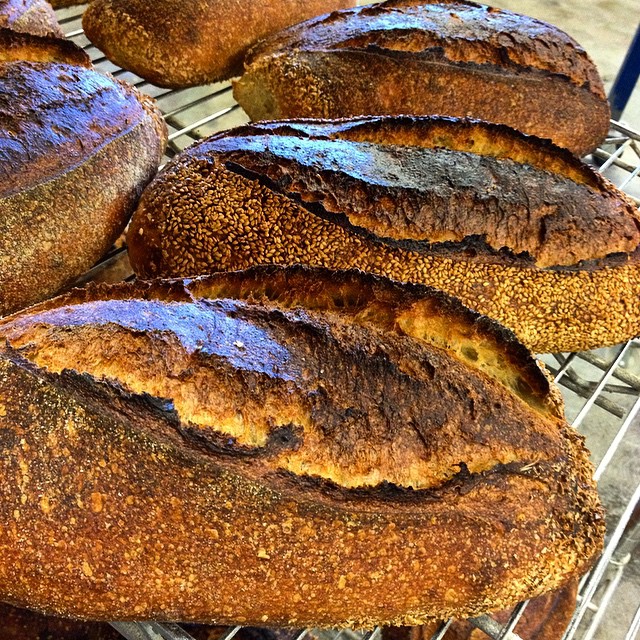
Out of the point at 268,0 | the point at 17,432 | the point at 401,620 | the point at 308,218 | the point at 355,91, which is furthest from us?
the point at 268,0

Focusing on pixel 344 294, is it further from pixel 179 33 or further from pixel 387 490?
pixel 179 33

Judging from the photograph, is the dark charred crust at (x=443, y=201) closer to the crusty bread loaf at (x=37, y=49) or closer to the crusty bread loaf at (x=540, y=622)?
the crusty bread loaf at (x=37, y=49)

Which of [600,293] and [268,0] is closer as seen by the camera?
[600,293]

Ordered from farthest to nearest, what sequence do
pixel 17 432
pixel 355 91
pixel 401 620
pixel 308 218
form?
pixel 355 91 → pixel 308 218 → pixel 401 620 → pixel 17 432

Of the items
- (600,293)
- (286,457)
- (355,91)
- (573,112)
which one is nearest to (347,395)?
(286,457)

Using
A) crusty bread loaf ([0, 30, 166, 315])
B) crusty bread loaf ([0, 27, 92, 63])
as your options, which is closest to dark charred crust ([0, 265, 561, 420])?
crusty bread loaf ([0, 30, 166, 315])

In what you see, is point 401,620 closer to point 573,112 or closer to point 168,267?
point 168,267

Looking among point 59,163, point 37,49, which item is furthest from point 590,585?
point 37,49
